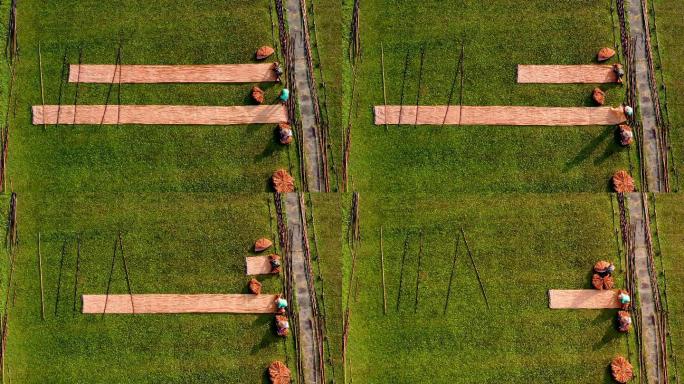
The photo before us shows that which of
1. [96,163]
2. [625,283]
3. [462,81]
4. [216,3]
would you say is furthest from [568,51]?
[96,163]

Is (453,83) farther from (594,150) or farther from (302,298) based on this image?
(302,298)

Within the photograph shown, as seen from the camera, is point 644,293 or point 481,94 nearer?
point 644,293

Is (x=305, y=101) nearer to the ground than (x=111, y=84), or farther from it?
nearer to the ground

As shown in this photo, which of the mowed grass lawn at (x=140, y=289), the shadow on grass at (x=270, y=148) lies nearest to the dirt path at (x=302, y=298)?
the mowed grass lawn at (x=140, y=289)

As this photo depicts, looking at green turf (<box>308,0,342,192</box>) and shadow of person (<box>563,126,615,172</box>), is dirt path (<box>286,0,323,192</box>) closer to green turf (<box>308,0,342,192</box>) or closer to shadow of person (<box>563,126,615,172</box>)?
green turf (<box>308,0,342,192</box>)

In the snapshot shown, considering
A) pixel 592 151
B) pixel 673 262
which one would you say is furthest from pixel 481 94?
pixel 673 262
